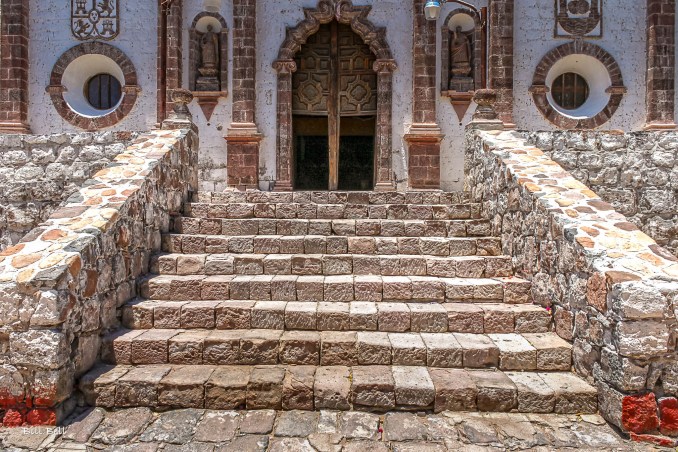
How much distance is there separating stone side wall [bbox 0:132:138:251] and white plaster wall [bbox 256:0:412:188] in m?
4.33

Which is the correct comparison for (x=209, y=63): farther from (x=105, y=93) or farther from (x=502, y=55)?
(x=502, y=55)

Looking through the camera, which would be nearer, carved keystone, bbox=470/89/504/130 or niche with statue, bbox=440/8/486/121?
carved keystone, bbox=470/89/504/130

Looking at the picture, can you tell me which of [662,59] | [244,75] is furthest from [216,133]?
[662,59]

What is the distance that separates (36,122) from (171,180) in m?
6.97

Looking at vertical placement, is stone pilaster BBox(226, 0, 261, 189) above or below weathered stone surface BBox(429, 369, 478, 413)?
above

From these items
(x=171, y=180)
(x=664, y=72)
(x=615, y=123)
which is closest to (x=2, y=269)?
(x=171, y=180)

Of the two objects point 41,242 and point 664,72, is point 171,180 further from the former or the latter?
point 664,72

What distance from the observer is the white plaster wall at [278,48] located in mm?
9234

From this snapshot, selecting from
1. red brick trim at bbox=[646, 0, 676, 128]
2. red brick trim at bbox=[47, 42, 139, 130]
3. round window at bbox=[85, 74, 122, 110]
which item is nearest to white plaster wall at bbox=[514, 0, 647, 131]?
red brick trim at bbox=[646, 0, 676, 128]

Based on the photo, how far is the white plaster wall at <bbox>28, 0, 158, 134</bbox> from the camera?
373 inches

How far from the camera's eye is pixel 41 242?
326 centimetres

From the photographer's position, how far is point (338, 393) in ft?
9.61

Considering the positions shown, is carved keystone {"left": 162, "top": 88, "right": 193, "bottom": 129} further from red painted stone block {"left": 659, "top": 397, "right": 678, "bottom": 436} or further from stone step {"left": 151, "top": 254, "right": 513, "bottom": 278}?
red painted stone block {"left": 659, "top": 397, "right": 678, "bottom": 436}

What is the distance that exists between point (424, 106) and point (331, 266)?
6002 millimetres
